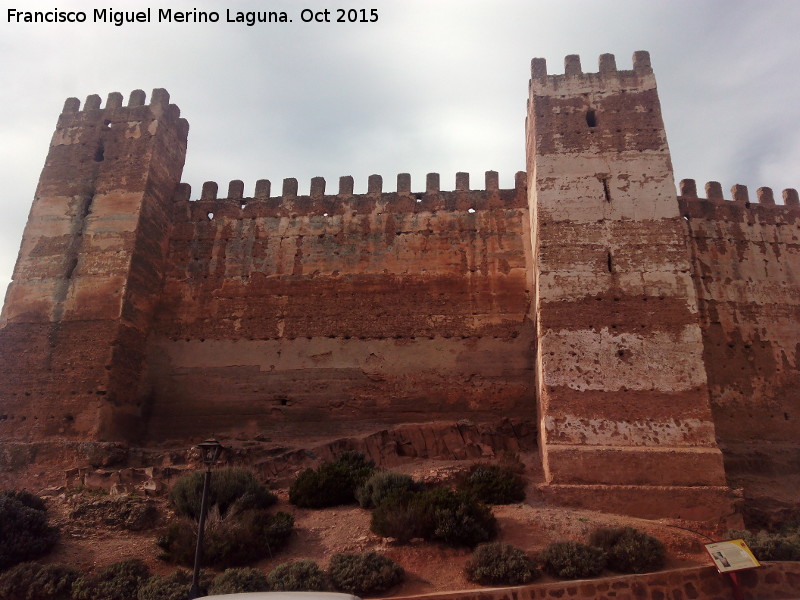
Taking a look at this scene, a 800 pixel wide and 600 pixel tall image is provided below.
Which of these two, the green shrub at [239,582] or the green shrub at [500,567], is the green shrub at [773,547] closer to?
the green shrub at [500,567]

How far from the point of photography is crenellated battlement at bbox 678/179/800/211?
17.6 metres

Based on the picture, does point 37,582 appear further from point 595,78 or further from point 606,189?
point 595,78

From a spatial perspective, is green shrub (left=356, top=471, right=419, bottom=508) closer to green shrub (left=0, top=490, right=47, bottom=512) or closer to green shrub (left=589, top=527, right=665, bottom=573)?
green shrub (left=589, top=527, right=665, bottom=573)

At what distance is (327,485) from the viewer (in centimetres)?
1120

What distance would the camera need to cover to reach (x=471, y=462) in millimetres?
12500

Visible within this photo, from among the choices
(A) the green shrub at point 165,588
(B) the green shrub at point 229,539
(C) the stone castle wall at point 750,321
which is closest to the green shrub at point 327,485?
(B) the green shrub at point 229,539

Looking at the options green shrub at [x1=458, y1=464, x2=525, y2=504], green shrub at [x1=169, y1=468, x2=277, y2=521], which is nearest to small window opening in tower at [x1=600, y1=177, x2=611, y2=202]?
green shrub at [x1=458, y1=464, x2=525, y2=504]

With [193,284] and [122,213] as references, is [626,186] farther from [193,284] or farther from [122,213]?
[122,213]

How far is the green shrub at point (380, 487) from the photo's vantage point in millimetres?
10477

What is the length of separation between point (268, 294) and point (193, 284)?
2.11 meters

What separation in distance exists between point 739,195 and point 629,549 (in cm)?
1274

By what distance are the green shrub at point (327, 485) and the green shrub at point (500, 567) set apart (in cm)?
321

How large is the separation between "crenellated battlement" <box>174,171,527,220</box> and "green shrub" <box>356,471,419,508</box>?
26.3ft

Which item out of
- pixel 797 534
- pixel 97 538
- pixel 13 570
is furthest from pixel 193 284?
pixel 797 534
